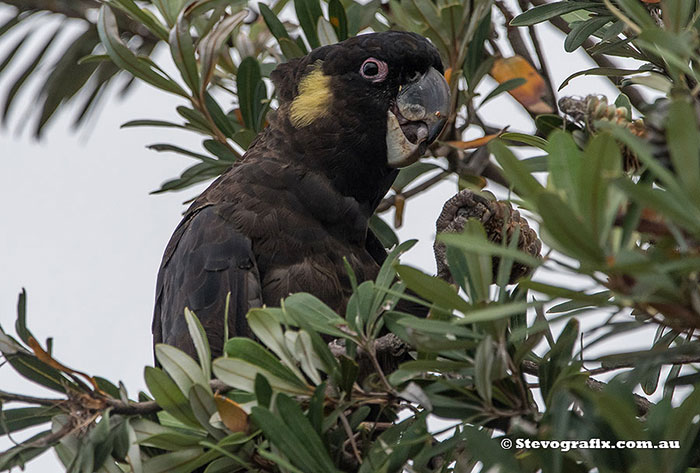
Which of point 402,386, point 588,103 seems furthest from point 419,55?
point 402,386

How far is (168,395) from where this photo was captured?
125 cm

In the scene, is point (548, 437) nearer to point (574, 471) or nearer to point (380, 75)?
point (574, 471)

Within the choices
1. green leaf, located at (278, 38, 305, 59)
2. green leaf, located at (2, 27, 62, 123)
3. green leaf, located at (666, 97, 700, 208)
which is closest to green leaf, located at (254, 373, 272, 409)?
green leaf, located at (666, 97, 700, 208)

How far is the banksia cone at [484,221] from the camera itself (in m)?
1.68

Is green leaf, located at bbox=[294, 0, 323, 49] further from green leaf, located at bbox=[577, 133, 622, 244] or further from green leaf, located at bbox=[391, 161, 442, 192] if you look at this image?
green leaf, located at bbox=[577, 133, 622, 244]

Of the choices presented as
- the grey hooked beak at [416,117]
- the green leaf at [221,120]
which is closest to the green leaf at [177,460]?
the grey hooked beak at [416,117]

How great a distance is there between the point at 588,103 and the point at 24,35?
2.76m

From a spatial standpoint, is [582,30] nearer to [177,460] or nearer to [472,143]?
[472,143]

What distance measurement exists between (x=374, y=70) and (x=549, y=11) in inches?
27.6

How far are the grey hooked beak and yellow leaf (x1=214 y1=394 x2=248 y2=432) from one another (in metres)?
1.09

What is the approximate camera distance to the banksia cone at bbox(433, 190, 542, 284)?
1.68m

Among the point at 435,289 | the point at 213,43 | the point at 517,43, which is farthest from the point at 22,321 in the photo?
the point at 517,43

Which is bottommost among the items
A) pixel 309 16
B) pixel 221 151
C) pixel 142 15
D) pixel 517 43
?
pixel 517 43

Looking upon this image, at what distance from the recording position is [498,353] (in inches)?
43.4
